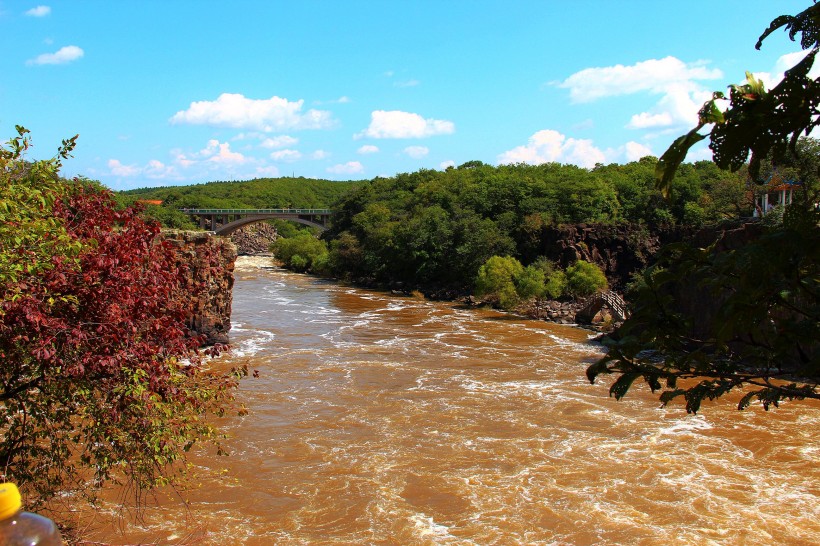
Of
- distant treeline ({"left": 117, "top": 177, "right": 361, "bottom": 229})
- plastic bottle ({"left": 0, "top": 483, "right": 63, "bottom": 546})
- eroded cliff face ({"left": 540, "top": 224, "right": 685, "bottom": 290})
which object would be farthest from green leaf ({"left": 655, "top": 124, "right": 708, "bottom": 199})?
distant treeline ({"left": 117, "top": 177, "right": 361, "bottom": 229})

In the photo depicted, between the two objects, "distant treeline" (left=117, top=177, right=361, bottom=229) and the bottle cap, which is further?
"distant treeline" (left=117, top=177, right=361, bottom=229)

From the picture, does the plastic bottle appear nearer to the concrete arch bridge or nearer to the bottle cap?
the bottle cap

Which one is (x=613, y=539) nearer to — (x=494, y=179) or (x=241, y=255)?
(x=494, y=179)

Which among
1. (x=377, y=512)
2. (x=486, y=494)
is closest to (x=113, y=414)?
(x=377, y=512)

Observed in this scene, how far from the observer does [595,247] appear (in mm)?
42031

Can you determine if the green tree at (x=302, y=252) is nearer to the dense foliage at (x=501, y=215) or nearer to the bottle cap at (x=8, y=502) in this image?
the dense foliage at (x=501, y=215)

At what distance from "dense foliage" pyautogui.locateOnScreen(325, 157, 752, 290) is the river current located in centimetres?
2088

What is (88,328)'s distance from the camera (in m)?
6.45

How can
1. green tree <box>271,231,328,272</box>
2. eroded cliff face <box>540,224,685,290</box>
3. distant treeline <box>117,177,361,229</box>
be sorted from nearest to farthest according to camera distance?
eroded cliff face <box>540,224,685,290</box>
green tree <box>271,231,328,272</box>
distant treeline <box>117,177,361,229</box>

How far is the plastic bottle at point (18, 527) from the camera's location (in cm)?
244

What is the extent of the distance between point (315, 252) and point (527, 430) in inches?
1901

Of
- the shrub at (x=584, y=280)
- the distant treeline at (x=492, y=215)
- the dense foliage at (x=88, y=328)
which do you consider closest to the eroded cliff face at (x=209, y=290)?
the dense foliage at (x=88, y=328)

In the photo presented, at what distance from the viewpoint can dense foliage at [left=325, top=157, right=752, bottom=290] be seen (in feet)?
142

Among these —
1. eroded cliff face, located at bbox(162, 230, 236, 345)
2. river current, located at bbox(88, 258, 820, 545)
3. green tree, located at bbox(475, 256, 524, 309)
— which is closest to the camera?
river current, located at bbox(88, 258, 820, 545)
